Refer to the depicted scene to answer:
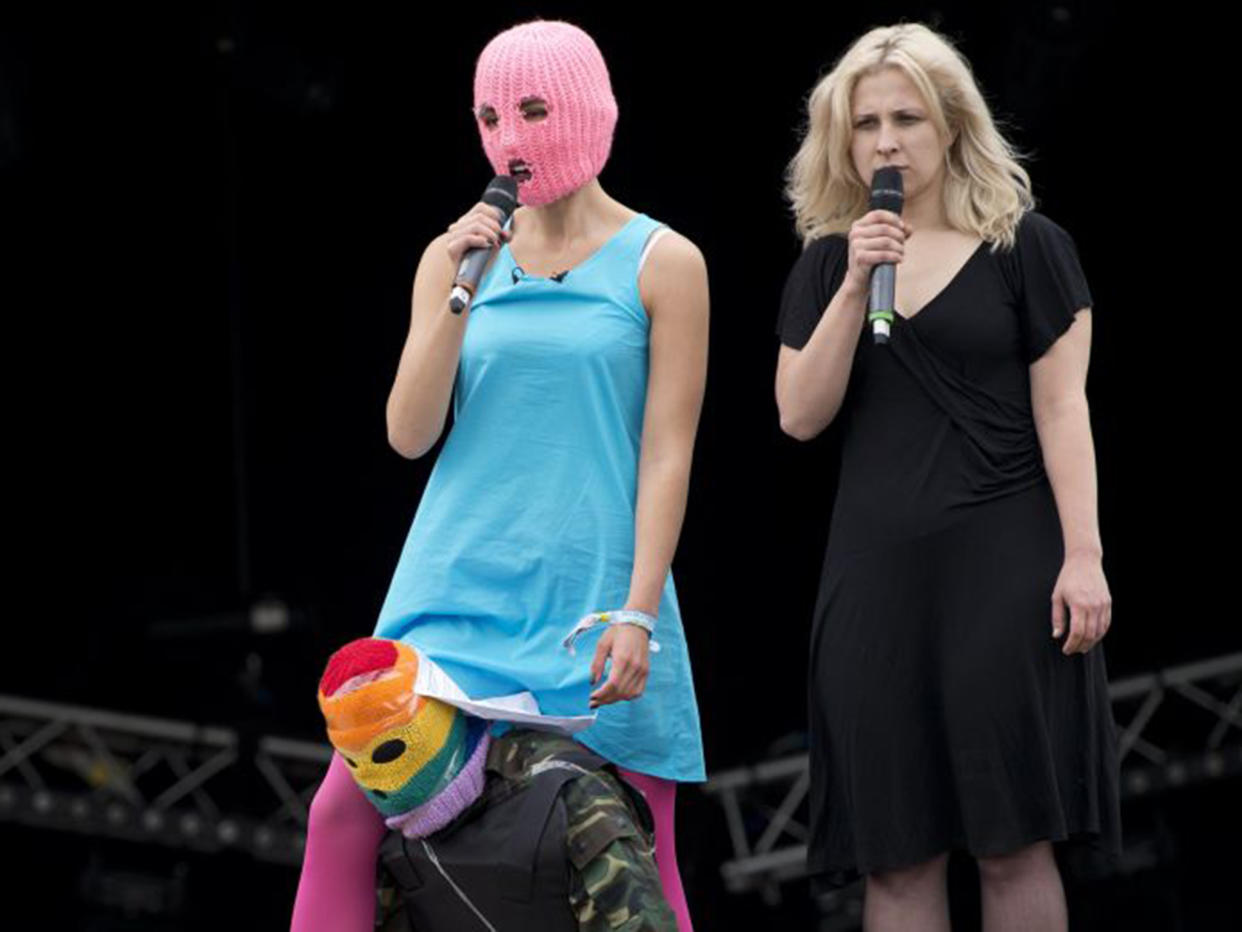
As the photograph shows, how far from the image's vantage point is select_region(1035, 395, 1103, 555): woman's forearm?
9.95 feet

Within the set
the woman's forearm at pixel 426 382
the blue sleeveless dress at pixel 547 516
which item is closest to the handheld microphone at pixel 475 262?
the woman's forearm at pixel 426 382

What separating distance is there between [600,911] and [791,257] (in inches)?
223

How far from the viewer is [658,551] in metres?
2.98

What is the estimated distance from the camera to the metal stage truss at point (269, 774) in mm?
7363

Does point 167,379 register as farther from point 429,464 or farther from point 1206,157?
point 1206,157

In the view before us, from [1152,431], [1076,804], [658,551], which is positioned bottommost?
[1152,431]

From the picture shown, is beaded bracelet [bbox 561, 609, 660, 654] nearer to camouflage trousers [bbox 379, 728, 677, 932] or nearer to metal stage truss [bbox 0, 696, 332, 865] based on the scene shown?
camouflage trousers [bbox 379, 728, 677, 932]

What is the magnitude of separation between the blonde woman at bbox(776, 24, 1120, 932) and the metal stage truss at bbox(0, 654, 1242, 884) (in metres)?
4.32

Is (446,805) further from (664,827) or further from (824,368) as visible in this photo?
(824,368)

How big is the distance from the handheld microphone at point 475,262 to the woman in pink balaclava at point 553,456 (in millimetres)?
67

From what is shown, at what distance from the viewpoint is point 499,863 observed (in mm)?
2826

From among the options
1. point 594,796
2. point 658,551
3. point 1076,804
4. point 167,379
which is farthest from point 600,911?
point 167,379

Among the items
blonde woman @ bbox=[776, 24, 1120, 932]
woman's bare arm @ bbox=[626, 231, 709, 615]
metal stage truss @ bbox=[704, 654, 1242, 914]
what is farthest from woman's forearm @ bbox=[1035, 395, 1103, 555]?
metal stage truss @ bbox=[704, 654, 1242, 914]

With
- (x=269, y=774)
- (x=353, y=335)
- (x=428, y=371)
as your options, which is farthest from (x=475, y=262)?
(x=353, y=335)
